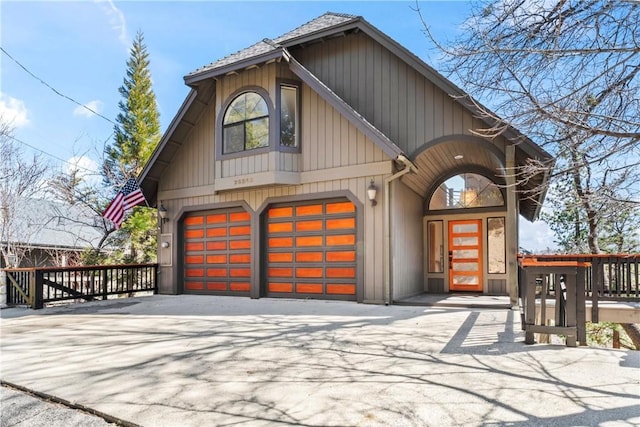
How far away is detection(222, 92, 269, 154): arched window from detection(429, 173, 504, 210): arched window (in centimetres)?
442

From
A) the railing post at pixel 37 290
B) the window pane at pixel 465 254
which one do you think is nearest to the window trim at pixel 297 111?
the window pane at pixel 465 254

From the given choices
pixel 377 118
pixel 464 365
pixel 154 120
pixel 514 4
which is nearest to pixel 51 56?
pixel 154 120

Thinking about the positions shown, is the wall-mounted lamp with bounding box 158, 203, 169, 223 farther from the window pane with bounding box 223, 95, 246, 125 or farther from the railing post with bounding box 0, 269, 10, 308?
the railing post with bounding box 0, 269, 10, 308

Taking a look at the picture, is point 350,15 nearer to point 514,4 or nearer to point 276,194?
point 276,194

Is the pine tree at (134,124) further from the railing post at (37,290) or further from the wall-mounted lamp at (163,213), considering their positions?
the railing post at (37,290)

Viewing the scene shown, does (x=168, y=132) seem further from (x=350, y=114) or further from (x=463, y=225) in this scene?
(x=463, y=225)

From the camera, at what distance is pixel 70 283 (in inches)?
380

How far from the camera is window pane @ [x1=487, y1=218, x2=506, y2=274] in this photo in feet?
31.3

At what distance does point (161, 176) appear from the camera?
435 inches

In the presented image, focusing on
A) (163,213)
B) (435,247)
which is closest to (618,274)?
(435,247)

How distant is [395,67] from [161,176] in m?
6.64

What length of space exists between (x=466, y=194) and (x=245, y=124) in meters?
5.46

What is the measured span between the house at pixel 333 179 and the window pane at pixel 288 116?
26 millimetres

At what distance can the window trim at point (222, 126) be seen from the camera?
880cm
